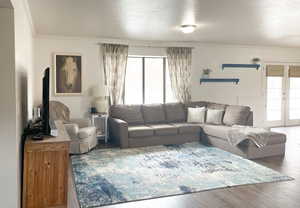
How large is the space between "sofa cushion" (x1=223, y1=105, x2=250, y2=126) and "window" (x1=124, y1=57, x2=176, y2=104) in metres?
1.55

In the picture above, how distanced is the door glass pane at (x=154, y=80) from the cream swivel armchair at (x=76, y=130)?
1854 millimetres

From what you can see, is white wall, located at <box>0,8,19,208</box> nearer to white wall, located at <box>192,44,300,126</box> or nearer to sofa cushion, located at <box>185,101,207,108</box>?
sofa cushion, located at <box>185,101,207,108</box>

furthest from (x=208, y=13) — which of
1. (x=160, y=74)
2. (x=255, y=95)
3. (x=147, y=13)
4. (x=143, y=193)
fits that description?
(x=255, y=95)

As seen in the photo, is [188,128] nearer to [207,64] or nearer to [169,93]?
[169,93]

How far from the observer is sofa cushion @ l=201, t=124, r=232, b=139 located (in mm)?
5614


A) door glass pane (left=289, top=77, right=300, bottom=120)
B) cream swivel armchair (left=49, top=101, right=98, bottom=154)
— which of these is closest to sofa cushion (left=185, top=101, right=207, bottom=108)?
cream swivel armchair (left=49, top=101, right=98, bottom=154)

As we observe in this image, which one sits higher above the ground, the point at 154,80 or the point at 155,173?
the point at 154,80

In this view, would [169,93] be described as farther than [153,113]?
Yes

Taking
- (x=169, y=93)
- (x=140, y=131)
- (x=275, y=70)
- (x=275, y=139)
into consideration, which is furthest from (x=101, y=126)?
(x=275, y=70)

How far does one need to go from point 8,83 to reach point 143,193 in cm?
200

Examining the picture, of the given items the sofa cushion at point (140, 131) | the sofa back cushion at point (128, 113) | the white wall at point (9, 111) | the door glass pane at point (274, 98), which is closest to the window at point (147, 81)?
the sofa back cushion at point (128, 113)

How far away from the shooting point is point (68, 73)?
20.9ft

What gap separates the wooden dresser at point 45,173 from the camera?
2.89m

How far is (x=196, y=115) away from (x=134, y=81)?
174cm
